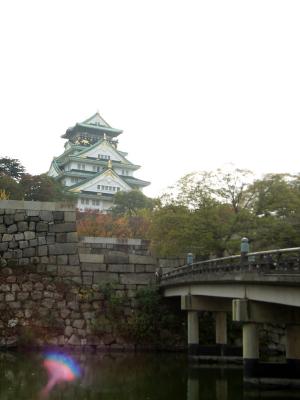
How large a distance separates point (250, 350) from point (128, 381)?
3607 mm

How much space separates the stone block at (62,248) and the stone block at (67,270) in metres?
0.62

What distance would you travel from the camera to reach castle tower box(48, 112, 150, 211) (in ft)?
212

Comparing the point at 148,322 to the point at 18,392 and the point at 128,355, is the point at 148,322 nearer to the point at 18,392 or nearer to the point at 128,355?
the point at 128,355

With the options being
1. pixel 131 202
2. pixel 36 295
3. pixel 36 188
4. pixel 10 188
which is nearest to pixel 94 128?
pixel 131 202

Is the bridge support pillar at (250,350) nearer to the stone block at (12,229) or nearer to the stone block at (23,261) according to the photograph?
the stone block at (23,261)

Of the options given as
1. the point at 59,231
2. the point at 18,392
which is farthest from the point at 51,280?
the point at 18,392

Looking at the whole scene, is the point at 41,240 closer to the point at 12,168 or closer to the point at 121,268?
the point at 121,268

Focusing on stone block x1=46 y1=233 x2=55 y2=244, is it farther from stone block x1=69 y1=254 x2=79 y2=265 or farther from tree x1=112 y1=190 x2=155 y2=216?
tree x1=112 y1=190 x2=155 y2=216

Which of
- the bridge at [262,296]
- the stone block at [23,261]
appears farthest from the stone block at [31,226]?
the bridge at [262,296]

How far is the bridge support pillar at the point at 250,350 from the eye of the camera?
42.8 feet

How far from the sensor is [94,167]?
73125mm

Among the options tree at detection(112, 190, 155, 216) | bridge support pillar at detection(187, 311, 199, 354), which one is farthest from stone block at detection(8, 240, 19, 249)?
tree at detection(112, 190, 155, 216)

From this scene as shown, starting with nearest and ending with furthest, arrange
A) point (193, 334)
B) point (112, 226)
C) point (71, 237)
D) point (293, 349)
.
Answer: point (293, 349) → point (193, 334) → point (71, 237) → point (112, 226)

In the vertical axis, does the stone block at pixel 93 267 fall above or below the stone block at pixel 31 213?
below
